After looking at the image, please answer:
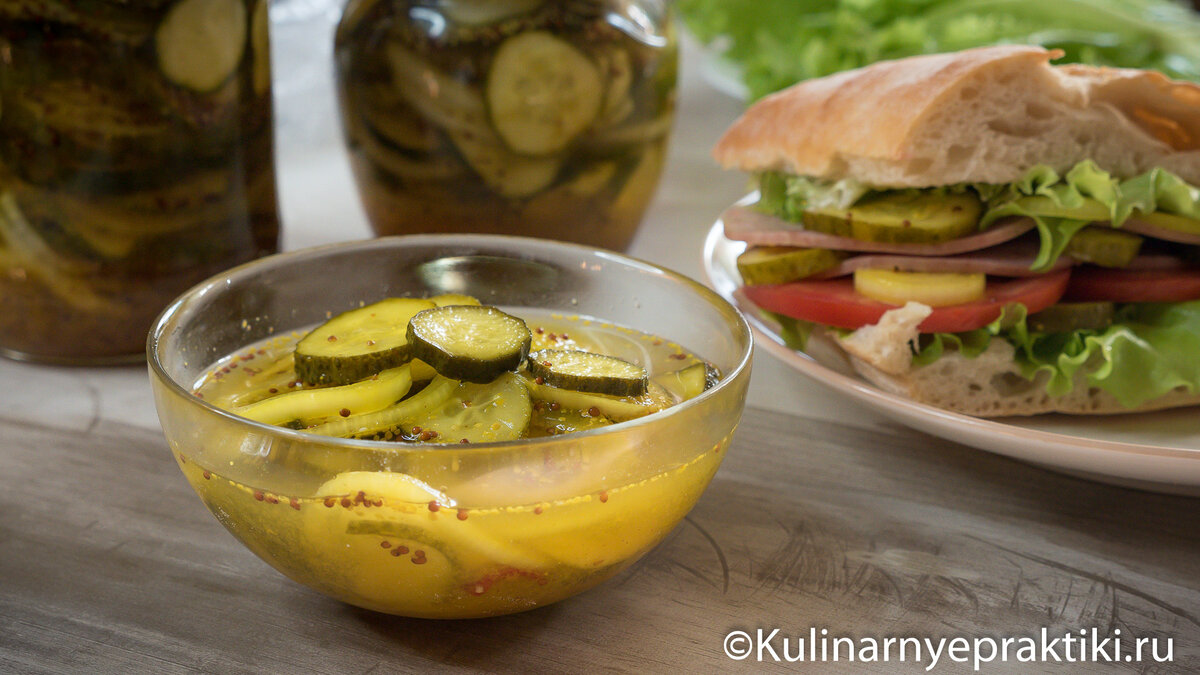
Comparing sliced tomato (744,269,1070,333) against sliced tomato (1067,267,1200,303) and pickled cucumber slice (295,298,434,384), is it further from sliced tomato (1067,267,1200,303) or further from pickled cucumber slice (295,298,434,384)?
pickled cucumber slice (295,298,434,384)

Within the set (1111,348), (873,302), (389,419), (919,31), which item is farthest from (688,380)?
(919,31)

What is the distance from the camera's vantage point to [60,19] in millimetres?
Result: 1314

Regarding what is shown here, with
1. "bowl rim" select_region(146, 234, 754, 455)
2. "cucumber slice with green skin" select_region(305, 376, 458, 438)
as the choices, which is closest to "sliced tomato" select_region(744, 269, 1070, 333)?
"bowl rim" select_region(146, 234, 754, 455)

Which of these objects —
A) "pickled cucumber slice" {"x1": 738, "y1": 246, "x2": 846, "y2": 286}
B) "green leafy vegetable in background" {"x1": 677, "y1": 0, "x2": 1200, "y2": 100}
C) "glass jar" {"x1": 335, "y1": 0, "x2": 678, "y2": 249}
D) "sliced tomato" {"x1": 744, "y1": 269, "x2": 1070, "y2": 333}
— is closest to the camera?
"sliced tomato" {"x1": 744, "y1": 269, "x2": 1070, "y2": 333}

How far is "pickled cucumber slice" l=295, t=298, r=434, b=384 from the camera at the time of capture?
972mm

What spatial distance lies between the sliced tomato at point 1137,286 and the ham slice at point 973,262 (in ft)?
0.14

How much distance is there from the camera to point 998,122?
1490mm

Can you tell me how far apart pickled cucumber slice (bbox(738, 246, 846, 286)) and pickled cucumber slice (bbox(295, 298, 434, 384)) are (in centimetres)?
60

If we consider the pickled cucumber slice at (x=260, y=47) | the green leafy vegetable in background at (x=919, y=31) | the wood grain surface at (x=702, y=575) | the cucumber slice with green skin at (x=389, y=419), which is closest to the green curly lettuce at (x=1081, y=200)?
the wood grain surface at (x=702, y=575)

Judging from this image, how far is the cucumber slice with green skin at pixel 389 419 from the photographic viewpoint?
90 cm

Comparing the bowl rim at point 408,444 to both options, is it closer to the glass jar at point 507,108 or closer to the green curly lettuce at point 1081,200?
the glass jar at point 507,108

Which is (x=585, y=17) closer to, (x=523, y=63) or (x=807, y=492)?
(x=523, y=63)

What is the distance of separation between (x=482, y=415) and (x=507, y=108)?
2.83ft

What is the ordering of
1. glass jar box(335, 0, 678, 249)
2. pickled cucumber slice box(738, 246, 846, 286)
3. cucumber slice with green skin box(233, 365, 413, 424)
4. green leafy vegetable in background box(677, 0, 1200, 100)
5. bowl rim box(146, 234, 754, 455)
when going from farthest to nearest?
green leafy vegetable in background box(677, 0, 1200, 100)
glass jar box(335, 0, 678, 249)
pickled cucumber slice box(738, 246, 846, 286)
cucumber slice with green skin box(233, 365, 413, 424)
bowl rim box(146, 234, 754, 455)
